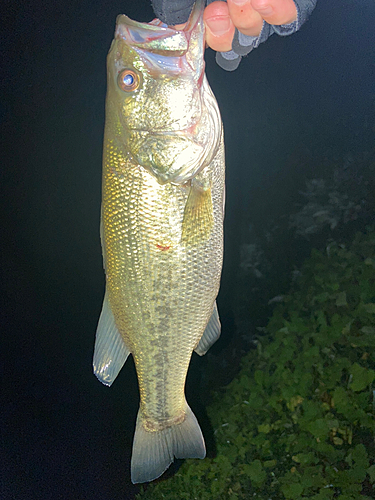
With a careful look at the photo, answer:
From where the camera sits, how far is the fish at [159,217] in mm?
719

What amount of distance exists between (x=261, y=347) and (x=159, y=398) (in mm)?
1494

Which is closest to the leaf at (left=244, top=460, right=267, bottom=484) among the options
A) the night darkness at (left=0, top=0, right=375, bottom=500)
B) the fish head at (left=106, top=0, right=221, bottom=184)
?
the night darkness at (left=0, top=0, right=375, bottom=500)

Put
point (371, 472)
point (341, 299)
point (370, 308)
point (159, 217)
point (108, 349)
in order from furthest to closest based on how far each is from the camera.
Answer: point (341, 299), point (370, 308), point (371, 472), point (108, 349), point (159, 217)

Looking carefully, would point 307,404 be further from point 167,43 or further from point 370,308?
point 167,43

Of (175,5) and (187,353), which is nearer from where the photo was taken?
(175,5)

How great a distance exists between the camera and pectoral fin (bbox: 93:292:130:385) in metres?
0.87

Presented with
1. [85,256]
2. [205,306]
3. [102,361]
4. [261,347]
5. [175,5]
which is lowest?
[261,347]

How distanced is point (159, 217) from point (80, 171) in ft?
3.17

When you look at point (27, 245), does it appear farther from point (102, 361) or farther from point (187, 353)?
point (187, 353)

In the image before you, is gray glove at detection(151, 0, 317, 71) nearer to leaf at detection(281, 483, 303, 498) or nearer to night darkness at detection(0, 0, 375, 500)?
night darkness at detection(0, 0, 375, 500)

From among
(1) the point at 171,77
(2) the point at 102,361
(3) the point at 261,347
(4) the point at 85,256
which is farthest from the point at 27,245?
(3) the point at 261,347

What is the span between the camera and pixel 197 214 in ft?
2.50

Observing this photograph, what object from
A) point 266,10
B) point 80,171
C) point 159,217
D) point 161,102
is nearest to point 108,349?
point 159,217

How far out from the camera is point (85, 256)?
1.74 m
